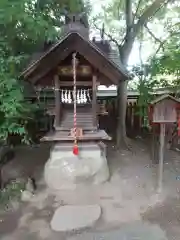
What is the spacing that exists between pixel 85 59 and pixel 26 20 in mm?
1460

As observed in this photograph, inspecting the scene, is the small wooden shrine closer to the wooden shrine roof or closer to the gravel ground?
the wooden shrine roof

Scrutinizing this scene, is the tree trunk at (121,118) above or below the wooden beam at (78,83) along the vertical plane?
below

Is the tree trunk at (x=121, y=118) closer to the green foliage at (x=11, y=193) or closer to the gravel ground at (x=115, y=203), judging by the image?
the gravel ground at (x=115, y=203)

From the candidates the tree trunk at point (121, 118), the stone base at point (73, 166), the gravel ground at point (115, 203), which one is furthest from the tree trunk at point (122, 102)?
the stone base at point (73, 166)

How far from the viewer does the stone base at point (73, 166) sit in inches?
233

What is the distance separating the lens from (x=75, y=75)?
17.7ft

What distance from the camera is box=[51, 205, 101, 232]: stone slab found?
184 inches

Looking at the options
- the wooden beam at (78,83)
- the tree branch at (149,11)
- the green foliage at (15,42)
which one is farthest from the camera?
the tree branch at (149,11)

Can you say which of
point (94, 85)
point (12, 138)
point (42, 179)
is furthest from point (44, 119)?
point (94, 85)

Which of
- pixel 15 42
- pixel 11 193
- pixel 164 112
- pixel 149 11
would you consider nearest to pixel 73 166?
pixel 11 193

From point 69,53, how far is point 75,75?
1.55 feet

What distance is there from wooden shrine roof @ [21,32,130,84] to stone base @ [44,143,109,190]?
1.71 meters

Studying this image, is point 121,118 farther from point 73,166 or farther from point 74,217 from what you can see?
point 74,217

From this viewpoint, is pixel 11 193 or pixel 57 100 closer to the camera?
pixel 11 193
